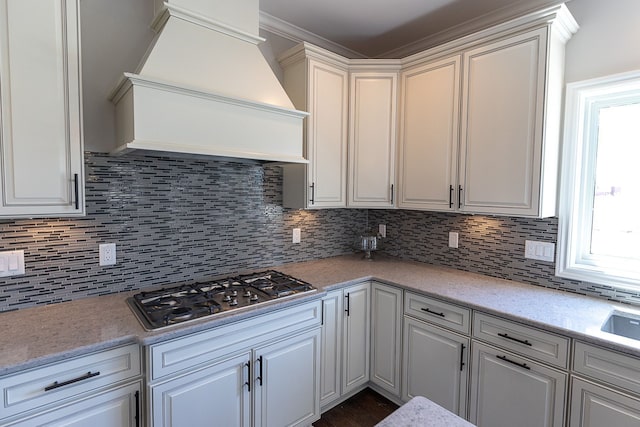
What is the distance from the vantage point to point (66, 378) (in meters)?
1.21

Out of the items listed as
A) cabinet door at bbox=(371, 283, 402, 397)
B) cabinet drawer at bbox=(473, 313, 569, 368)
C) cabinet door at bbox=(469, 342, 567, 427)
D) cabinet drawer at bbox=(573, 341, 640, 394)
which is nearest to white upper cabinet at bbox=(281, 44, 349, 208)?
cabinet door at bbox=(371, 283, 402, 397)

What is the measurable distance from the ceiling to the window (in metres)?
0.71

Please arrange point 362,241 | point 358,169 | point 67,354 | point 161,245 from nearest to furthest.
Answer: point 67,354, point 161,245, point 358,169, point 362,241

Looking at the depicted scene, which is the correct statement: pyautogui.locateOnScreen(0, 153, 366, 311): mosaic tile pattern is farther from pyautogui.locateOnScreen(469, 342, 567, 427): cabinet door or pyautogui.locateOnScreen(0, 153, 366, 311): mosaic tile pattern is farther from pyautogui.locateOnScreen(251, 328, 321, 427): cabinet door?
pyautogui.locateOnScreen(469, 342, 567, 427): cabinet door

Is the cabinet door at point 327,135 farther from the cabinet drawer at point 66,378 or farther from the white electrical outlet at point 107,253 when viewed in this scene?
the cabinet drawer at point 66,378

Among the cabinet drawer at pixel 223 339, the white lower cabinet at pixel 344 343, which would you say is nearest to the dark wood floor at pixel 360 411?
the white lower cabinet at pixel 344 343

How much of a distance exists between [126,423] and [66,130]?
4.15 feet

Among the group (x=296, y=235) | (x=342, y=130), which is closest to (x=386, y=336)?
(x=296, y=235)

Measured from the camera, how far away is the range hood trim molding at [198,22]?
1564 millimetres

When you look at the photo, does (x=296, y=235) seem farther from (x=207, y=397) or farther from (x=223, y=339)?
(x=207, y=397)

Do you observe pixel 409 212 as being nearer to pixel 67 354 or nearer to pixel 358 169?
pixel 358 169

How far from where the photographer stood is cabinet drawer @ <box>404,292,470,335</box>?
6.02 feet

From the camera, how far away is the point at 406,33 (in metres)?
2.57

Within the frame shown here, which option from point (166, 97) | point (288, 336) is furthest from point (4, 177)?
point (288, 336)
